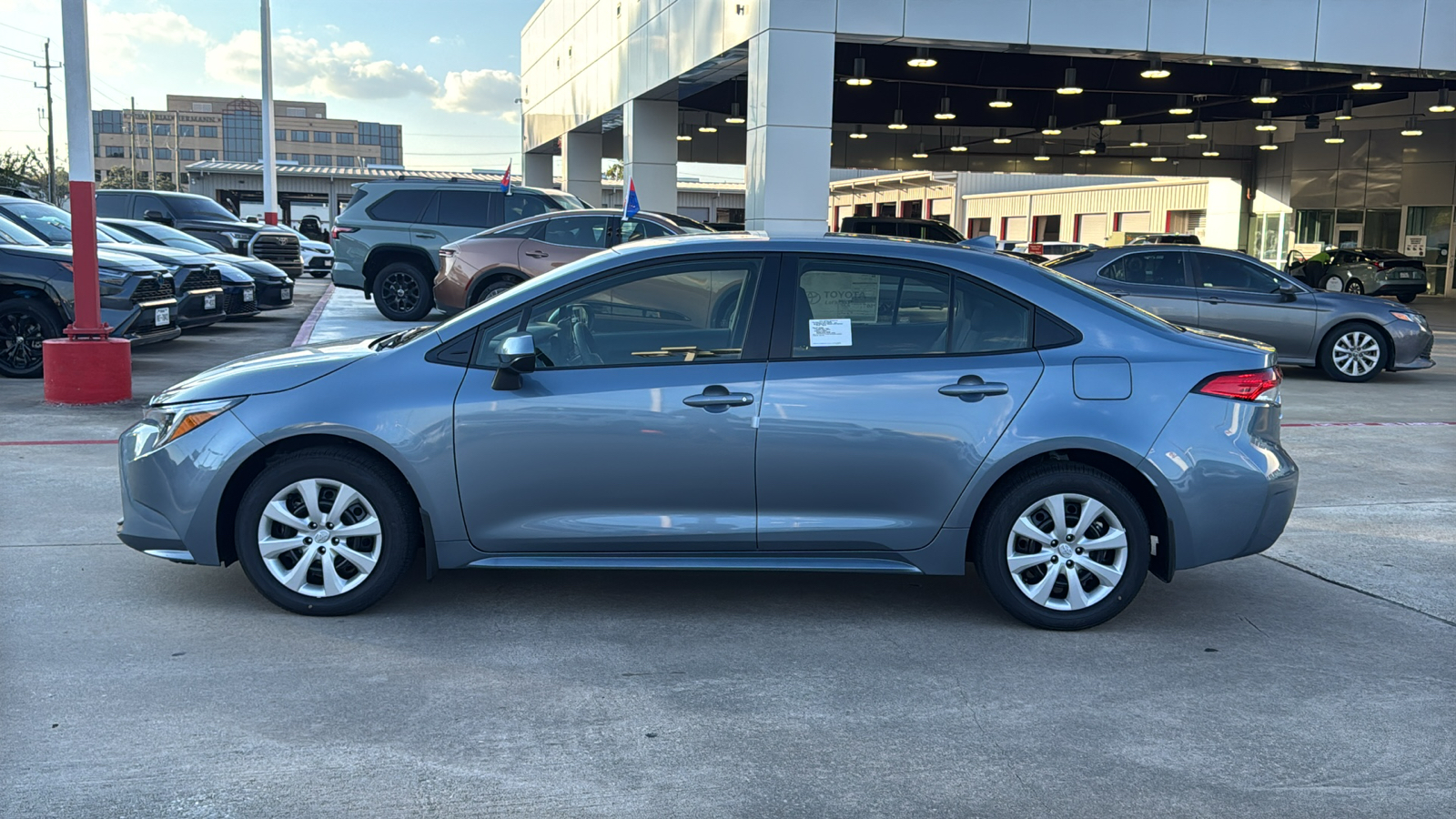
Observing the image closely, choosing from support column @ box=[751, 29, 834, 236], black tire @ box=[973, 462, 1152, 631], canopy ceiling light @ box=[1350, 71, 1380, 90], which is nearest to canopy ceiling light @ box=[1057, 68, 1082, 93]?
canopy ceiling light @ box=[1350, 71, 1380, 90]

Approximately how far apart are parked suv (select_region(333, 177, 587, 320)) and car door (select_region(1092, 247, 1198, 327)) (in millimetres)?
7881

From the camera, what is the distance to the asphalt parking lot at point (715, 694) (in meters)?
3.54

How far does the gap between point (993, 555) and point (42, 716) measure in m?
3.40

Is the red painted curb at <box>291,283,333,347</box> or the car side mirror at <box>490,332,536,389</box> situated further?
the red painted curb at <box>291,283,333,347</box>

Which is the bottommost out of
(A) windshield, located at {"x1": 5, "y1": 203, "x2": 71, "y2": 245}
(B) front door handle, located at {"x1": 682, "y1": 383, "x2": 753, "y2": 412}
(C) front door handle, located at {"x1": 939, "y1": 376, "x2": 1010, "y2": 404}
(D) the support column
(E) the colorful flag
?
(B) front door handle, located at {"x1": 682, "y1": 383, "x2": 753, "y2": 412}

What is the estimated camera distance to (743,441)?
4.81 meters

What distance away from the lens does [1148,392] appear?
4949 millimetres

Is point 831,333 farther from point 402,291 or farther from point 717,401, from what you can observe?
point 402,291

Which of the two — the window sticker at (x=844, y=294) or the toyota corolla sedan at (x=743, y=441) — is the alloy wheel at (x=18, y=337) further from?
the window sticker at (x=844, y=294)

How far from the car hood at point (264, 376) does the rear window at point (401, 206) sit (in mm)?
13338

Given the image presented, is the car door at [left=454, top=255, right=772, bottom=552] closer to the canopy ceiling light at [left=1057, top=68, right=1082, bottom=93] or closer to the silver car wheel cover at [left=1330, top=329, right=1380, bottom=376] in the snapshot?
the silver car wheel cover at [left=1330, top=329, right=1380, bottom=376]

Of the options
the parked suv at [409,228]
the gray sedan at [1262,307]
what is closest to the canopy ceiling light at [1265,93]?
the gray sedan at [1262,307]

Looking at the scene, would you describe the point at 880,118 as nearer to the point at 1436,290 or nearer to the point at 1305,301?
the point at 1436,290

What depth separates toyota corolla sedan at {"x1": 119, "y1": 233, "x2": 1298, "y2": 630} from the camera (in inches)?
190
